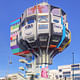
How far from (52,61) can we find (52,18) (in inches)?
798

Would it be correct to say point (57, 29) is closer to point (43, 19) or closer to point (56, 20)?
point (56, 20)

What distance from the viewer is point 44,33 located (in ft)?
309

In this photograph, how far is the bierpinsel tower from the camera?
95169 millimetres

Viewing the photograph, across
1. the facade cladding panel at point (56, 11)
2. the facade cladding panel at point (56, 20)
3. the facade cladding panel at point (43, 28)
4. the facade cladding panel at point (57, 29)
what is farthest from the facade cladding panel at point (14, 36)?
the facade cladding panel at point (57, 29)

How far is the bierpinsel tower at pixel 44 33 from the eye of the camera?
3747 inches

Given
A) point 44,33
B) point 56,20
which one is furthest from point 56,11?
point 44,33

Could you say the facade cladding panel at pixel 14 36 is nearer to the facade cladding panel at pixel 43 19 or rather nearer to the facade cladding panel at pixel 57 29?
the facade cladding panel at pixel 43 19

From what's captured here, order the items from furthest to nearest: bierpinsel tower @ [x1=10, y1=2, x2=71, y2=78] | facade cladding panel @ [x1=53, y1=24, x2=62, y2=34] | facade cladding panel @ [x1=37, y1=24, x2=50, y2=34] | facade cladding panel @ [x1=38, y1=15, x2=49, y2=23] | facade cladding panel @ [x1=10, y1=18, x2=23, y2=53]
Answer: facade cladding panel @ [x1=10, y1=18, x2=23, y2=53] → facade cladding panel @ [x1=38, y1=15, x2=49, y2=23] → facade cladding panel @ [x1=53, y1=24, x2=62, y2=34] → bierpinsel tower @ [x1=10, y1=2, x2=71, y2=78] → facade cladding panel @ [x1=37, y1=24, x2=50, y2=34]

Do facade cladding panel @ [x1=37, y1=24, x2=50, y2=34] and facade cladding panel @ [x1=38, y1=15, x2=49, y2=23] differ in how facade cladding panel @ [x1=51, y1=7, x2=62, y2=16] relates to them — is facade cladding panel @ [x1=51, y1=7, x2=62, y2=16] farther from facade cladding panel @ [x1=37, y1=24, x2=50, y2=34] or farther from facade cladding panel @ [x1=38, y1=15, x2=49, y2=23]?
facade cladding panel @ [x1=37, y1=24, x2=50, y2=34]

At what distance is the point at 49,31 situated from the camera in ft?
309

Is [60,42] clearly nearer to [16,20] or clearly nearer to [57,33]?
[57,33]

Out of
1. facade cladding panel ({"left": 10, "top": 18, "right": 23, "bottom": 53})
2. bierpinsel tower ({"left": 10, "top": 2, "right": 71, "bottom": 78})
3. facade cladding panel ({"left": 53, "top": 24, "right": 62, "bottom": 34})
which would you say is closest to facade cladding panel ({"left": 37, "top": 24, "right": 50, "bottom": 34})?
bierpinsel tower ({"left": 10, "top": 2, "right": 71, "bottom": 78})

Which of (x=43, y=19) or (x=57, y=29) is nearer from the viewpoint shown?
(x=57, y=29)

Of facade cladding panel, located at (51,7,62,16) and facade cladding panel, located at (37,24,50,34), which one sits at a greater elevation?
facade cladding panel, located at (51,7,62,16)
